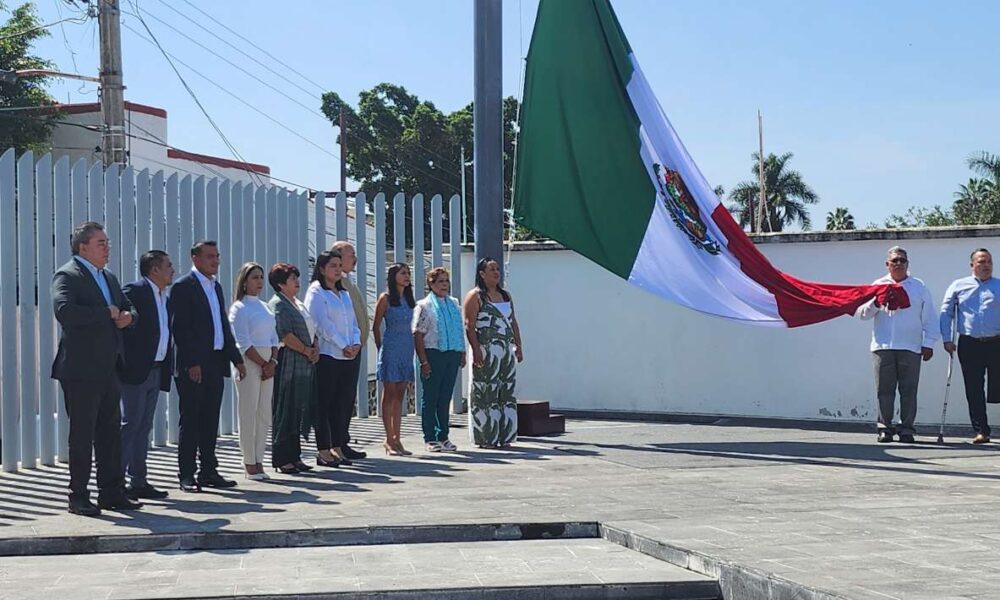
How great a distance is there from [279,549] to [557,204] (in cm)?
600

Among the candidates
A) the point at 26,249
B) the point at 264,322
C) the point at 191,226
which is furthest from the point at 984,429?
the point at 26,249

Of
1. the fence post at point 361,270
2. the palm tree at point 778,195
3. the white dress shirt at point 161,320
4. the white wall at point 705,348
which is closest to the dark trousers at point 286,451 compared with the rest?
the white dress shirt at point 161,320

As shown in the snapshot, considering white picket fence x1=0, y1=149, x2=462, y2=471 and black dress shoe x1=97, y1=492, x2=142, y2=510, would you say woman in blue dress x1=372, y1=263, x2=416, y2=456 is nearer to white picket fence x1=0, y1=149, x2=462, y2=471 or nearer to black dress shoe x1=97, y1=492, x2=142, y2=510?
white picket fence x1=0, y1=149, x2=462, y2=471

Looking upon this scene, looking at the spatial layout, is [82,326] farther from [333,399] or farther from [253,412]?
[333,399]

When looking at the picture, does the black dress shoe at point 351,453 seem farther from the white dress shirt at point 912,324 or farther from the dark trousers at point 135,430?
the white dress shirt at point 912,324

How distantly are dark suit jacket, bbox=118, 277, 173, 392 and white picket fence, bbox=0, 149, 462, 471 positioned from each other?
1661mm

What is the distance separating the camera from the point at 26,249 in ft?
32.2

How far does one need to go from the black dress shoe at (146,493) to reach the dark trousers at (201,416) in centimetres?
38

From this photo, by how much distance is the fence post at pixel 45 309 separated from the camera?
9969mm

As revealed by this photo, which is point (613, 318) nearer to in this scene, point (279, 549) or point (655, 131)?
point (655, 131)

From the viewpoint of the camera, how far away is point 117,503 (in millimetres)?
7879

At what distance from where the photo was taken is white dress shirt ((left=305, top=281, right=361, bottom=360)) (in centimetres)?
1009

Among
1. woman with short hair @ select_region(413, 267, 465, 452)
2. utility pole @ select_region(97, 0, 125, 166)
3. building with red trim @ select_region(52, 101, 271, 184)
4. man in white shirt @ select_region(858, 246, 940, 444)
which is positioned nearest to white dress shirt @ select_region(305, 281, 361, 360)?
woman with short hair @ select_region(413, 267, 465, 452)

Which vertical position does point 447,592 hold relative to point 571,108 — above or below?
below
